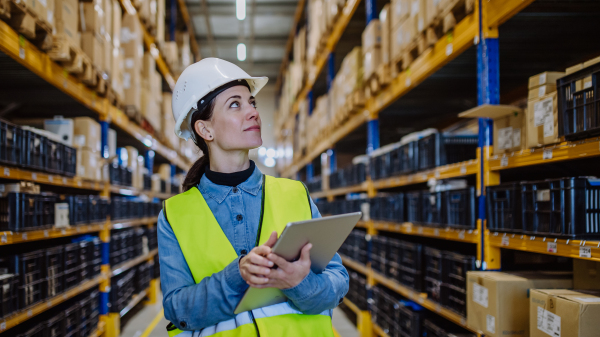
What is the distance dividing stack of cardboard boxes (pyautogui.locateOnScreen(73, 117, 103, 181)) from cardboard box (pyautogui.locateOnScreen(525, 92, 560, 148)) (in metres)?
3.61

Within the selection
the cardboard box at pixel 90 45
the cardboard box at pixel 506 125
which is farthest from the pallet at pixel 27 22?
the cardboard box at pixel 506 125

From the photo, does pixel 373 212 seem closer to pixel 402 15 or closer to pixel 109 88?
pixel 402 15

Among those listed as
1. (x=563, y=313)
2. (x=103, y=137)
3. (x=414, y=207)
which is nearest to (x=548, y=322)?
(x=563, y=313)

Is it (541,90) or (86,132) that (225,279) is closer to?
(541,90)

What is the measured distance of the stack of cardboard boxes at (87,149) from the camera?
4.07m

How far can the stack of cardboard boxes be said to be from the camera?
4.07 meters

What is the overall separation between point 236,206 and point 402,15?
2.71 metres

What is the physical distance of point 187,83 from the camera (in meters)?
1.77

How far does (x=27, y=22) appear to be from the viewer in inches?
105

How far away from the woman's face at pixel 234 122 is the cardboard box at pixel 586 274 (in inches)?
64.1

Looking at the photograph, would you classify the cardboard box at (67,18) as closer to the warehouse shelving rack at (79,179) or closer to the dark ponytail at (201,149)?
the warehouse shelving rack at (79,179)

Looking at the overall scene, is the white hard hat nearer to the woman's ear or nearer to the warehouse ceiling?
the woman's ear

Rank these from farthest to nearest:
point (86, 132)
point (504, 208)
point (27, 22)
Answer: point (86, 132)
point (27, 22)
point (504, 208)

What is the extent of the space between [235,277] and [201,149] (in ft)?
2.41
